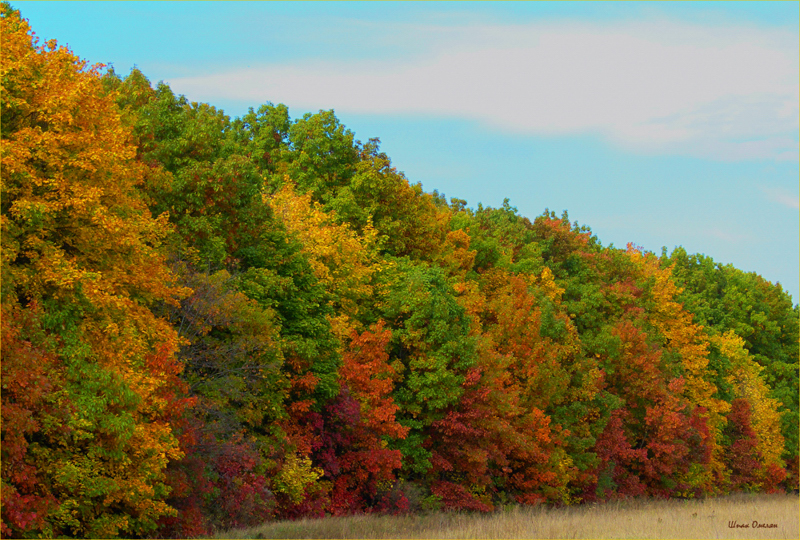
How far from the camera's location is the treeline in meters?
22.3

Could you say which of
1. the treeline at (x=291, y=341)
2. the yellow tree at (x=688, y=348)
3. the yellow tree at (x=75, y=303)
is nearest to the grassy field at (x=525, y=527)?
the treeline at (x=291, y=341)

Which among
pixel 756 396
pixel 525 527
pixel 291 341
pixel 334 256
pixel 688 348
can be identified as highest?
pixel 334 256

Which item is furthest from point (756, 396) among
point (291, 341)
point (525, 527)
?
point (291, 341)

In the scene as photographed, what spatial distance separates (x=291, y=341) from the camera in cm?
3675

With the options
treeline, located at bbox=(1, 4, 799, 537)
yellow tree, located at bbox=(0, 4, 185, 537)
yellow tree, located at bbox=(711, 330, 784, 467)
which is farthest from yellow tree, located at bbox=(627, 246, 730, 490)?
yellow tree, located at bbox=(0, 4, 185, 537)

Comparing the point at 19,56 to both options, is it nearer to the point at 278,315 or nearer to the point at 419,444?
the point at 278,315

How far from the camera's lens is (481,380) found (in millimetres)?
46281

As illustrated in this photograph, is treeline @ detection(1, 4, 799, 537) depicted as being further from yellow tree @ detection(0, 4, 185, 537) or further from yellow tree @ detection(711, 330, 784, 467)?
yellow tree @ detection(711, 330, 784, 467)

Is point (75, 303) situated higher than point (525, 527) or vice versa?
point (75, 303)

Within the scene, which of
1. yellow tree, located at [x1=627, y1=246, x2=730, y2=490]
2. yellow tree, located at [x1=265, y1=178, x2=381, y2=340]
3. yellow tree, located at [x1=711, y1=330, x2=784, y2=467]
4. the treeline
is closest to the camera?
the treeline

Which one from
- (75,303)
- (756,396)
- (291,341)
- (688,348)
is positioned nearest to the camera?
(75,303)

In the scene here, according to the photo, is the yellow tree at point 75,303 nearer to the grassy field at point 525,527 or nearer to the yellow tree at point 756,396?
the grassy field at point 525,527

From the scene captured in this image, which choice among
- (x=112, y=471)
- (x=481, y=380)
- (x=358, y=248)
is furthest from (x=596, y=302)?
(x=112, y=471)

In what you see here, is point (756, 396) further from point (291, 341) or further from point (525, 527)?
point (291, 341)
